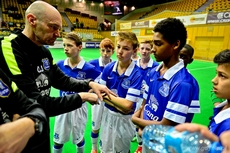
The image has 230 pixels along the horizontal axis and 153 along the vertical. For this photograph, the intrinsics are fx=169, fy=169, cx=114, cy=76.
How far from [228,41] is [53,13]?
14731 mm

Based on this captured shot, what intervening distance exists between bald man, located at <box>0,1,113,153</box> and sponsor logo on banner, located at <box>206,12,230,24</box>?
14062 mm

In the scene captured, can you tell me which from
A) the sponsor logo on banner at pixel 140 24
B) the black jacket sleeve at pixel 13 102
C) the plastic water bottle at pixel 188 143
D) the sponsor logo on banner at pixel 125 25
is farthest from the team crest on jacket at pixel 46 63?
the sponsor logo on banner at pixel 125 25

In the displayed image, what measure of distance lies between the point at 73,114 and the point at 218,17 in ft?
46.4

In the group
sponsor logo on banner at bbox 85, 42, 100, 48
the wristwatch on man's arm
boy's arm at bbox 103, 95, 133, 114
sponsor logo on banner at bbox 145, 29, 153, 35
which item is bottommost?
sponsor logo on banner at bbox 85, 42, 100, 48

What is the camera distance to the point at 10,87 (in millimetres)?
A: 1060

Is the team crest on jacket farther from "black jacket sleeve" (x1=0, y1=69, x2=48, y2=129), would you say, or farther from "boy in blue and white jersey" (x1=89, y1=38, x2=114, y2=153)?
"boy in blue and white jersey" (x1=89, y1=38, x2=114, y2=153)

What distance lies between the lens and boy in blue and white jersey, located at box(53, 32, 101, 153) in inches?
99.0

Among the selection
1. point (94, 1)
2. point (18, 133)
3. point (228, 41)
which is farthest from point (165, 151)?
point (94, 1)

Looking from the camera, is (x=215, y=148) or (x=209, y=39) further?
(x=209, y=39)

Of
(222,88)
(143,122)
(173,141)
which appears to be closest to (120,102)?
(143,122)

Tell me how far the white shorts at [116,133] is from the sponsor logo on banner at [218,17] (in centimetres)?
1345

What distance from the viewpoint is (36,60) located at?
1.56 metres

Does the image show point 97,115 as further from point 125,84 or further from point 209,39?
point 209,39

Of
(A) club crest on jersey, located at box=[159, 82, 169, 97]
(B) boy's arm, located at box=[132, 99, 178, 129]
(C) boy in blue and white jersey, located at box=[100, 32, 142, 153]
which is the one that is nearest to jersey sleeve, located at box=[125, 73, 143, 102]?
(C) boy in blue and white jersey, located at box=[100, 32, 142, 153]
